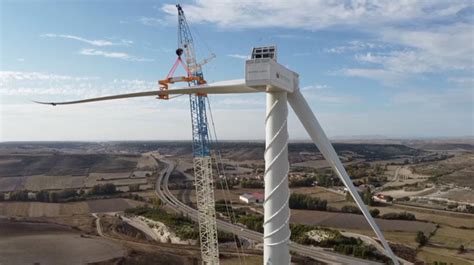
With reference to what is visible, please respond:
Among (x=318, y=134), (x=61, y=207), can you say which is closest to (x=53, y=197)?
(x=61, y=207)

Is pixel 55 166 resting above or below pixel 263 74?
below

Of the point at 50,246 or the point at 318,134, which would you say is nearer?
the point at 318,134

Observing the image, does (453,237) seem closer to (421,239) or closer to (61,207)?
(421,239)

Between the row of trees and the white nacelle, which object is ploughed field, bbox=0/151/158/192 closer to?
the row of trees

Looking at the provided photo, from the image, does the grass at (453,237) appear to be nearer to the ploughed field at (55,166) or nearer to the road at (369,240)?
the road at (369,240)

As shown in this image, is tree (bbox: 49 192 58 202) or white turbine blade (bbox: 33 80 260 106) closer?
white turbine blade (bbox: 33 80 260 106)

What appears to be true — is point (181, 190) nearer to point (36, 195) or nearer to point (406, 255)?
point (36, 195)

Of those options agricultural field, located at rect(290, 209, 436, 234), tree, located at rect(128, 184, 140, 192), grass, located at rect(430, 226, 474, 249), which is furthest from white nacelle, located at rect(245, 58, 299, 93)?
tree, located at rect(128, 184, 140, 192)

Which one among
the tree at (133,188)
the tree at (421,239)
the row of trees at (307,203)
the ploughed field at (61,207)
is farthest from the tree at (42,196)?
the tree at (421,239)
